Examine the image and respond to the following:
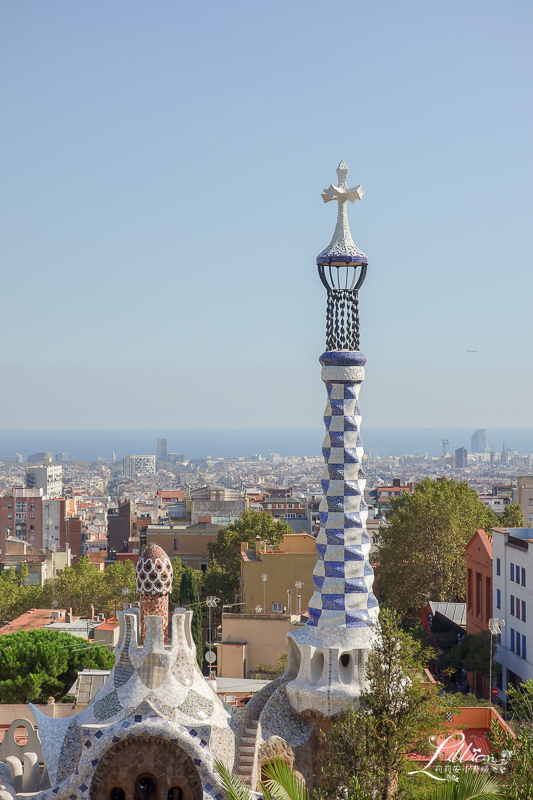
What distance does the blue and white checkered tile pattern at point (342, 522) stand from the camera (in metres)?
12.7

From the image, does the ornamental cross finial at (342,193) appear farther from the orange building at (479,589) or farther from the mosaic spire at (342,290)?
the orange building at (479,589)

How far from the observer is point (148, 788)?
1132cm

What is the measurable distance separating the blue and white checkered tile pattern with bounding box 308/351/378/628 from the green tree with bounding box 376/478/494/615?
27.2m

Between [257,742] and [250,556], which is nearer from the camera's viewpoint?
[257,742]

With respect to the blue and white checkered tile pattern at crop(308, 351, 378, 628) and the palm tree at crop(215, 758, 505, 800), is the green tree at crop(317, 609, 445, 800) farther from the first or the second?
the blue and white checkered tile pattern at crop(308, 351, 378, 628)

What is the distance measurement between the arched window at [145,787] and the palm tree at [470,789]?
10.2 feet

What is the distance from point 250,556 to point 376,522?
144 feet

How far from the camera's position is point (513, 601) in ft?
98.4

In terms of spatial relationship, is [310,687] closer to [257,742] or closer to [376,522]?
[257,742]

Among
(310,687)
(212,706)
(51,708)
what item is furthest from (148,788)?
(51,708)

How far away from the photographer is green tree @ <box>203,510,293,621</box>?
152 ft

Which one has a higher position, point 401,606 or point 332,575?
point 332,575

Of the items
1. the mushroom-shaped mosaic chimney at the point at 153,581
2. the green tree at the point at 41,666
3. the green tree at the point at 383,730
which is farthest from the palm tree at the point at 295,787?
the green tree at the point at 41,666

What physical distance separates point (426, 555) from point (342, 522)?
28.2 meters
